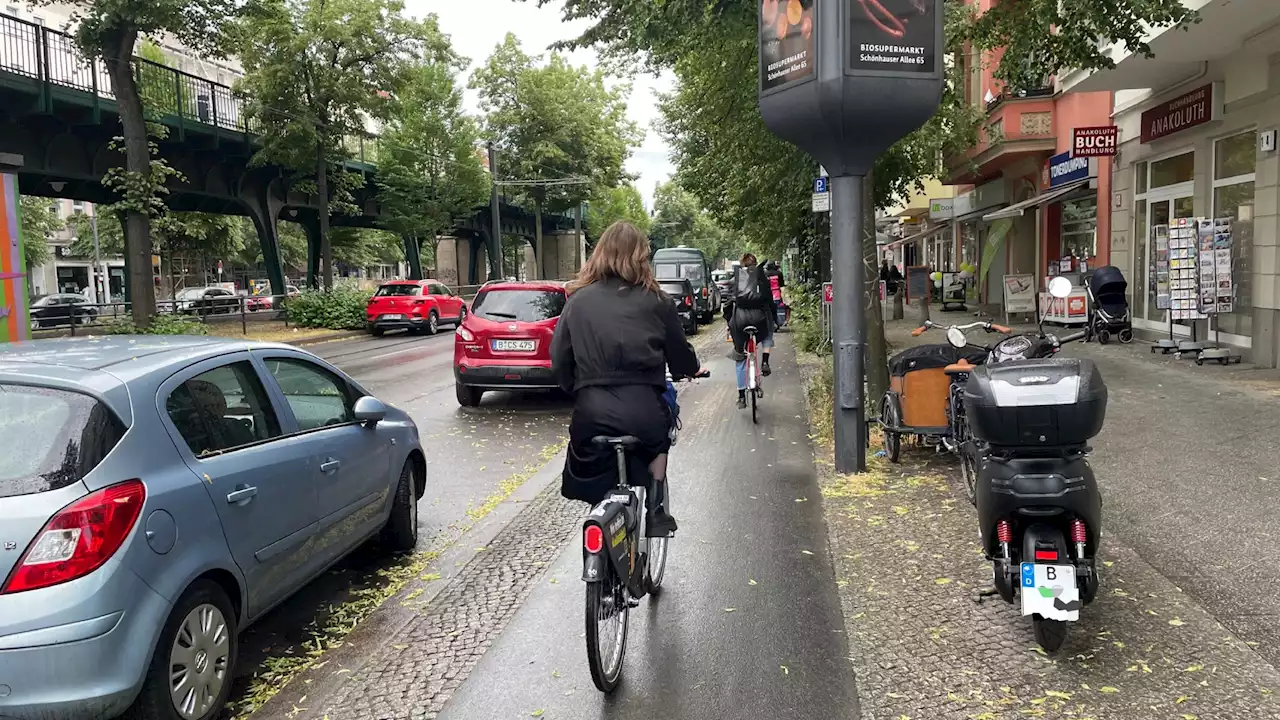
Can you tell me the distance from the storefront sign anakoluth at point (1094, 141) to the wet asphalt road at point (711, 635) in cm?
1184

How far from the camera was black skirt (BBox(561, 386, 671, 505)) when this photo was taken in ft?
12.6

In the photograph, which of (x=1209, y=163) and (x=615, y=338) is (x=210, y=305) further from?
(x=615, y=338)

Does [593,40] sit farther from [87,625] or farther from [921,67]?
[87,625]

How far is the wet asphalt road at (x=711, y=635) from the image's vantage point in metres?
3.63

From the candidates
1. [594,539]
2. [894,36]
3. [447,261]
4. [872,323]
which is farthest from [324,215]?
[447,261]

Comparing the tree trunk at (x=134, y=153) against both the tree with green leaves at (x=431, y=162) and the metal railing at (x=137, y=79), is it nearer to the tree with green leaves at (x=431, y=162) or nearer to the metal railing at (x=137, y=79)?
the metal railing at (x=137, y=79)

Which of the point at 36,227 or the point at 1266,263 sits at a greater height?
the point at 36,227

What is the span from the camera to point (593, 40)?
10742mm

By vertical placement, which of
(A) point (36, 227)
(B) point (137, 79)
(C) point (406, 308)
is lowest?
(C) point (406, 308)

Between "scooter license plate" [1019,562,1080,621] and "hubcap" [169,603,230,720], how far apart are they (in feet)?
10.3

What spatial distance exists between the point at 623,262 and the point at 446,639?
1918 millimetres

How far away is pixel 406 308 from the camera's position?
27453 millimetres

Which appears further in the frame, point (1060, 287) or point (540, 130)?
point (540, 130)

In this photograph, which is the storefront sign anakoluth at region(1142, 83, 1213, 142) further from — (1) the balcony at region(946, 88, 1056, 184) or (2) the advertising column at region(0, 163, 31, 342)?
(2) the advertising column at region(0, 163, 31, 342)
